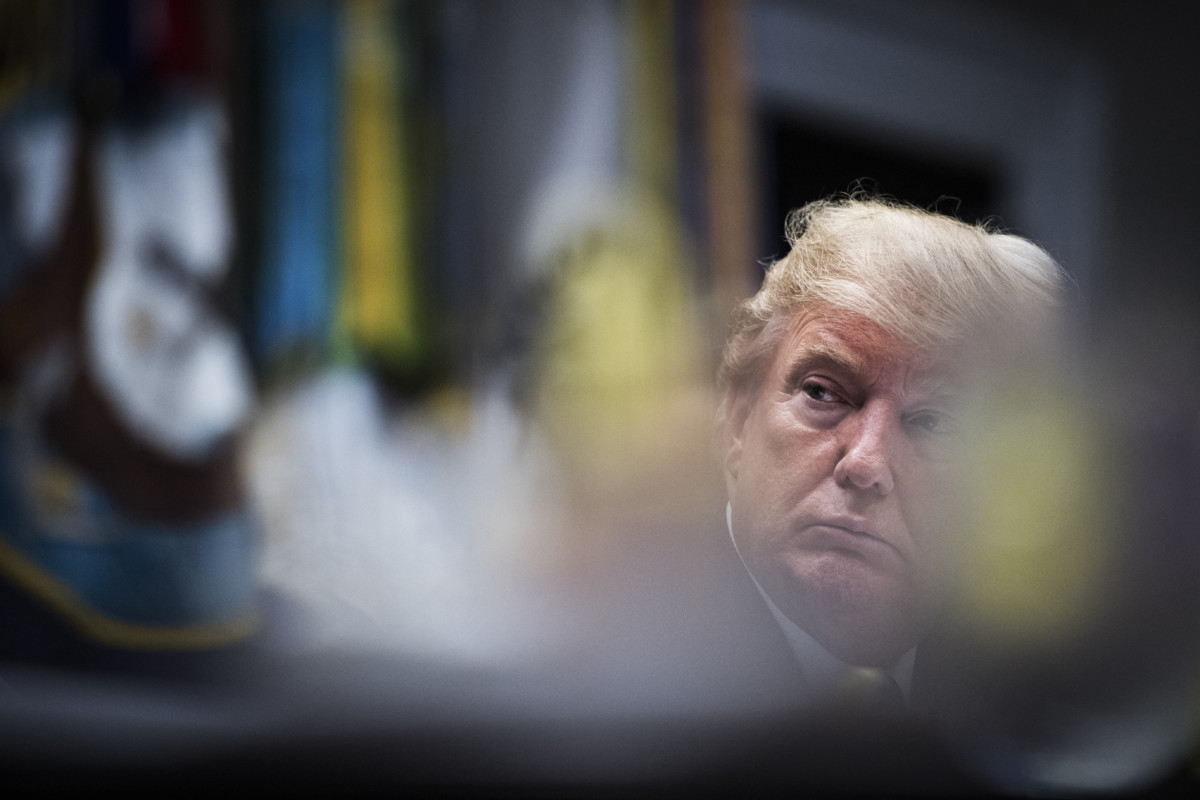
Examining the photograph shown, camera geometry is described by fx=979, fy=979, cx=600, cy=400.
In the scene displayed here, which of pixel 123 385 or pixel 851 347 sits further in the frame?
pixel 123 385

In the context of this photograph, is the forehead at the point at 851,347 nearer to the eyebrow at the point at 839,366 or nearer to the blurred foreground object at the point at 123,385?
the eyebrow at the point at 839,366

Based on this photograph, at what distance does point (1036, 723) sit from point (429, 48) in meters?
0.67

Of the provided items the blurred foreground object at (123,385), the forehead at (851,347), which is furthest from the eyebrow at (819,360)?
the blurred foreground object at (123,385)

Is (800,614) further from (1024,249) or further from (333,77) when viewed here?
(333,77)

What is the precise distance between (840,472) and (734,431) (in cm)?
2

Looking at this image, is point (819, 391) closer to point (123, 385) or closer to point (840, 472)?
point (840, 472)

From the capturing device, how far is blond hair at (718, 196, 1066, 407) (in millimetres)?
143

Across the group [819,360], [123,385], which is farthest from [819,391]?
[123,385]

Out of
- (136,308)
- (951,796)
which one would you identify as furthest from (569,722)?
(136,308)

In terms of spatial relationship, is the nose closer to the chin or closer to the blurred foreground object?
the chin

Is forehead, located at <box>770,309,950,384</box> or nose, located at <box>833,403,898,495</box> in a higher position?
forehead, located at <box>770,309,950,384</box>

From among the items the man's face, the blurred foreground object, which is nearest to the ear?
the man's face

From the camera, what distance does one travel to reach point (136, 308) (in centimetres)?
75

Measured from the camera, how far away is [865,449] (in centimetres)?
14
